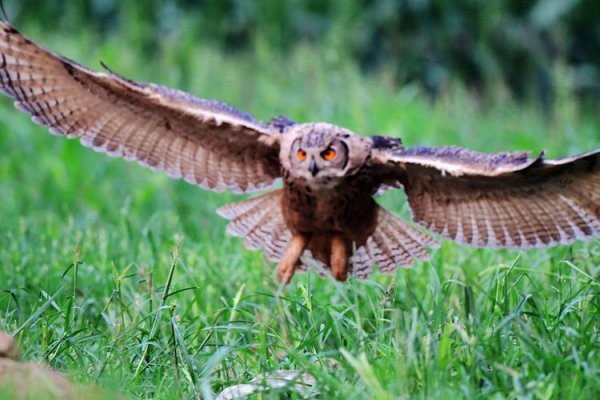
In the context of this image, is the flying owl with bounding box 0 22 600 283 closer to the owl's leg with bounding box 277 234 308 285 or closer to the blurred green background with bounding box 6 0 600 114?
the owl's leg with bounding box 277 234 308 285

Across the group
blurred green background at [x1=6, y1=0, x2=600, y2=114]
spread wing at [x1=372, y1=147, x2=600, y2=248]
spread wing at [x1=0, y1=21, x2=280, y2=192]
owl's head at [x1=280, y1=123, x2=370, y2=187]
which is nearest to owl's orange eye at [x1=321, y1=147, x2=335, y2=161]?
owl's head at [x1=280, y1=123, x2=370, y2=187]

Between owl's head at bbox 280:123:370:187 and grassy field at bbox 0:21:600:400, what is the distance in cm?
52

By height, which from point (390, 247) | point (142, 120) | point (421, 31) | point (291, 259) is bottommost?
point (291, 259)

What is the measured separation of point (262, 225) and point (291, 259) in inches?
17.7

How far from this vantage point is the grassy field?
12.7 ft

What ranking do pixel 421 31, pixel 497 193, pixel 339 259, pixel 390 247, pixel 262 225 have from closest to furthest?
1. pixel 497 193
2. pixel 339 259
3. pixel 390 247
4. pixel 262 225
5. pixel 421 31

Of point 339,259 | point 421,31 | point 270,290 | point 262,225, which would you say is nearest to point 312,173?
point 339,259

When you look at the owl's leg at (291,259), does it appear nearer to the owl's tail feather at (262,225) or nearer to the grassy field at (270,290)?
the grassy field at (270,290)

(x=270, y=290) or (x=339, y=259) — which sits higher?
(x=339, y=259)

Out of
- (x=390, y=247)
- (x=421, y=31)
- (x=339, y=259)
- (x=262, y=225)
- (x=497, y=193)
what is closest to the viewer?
(x=497, y=193)

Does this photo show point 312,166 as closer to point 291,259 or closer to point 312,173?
point 312,173

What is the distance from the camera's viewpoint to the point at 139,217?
7.75m

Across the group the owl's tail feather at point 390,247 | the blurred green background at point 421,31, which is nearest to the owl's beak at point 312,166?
the owl's tail feather at point 390,247

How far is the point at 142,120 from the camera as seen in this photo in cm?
559
